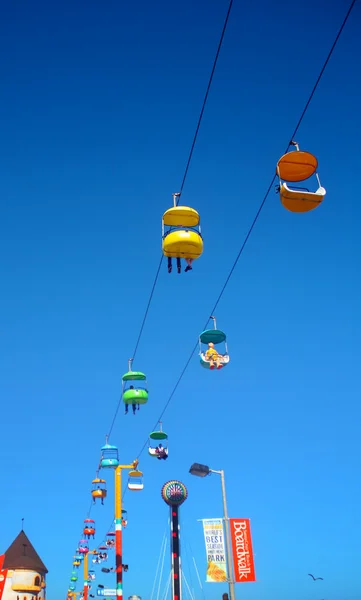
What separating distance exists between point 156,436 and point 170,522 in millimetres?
24606

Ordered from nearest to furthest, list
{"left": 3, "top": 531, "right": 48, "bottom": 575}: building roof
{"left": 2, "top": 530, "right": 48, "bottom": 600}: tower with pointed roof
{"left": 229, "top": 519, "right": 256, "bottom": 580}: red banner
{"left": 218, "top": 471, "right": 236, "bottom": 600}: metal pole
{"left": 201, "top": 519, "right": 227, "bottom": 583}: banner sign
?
{"left": 218, "top": 471, "right": 236, "bottom": 600}: metal pole → {"left": 229, "top": 519, "right": 256, "bottom": 580}: red banner → {"left": 201, "top": 519, "right": 227, "bottom": 583}: banner sign → {"left": 2, "top": 530, "right": 48, "bottom": 600}: tower with pointed roof → {"left": 3, "top": 531, "right": 48, "bottom": 575}: building roof

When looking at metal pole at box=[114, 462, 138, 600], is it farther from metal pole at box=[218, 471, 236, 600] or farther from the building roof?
metal pole at box=[218, 471, 236, 600]

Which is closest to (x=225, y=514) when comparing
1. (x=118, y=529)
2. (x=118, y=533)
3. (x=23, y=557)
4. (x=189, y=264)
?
(x=189, y=264)

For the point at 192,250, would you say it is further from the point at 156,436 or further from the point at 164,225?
the point at 156,436

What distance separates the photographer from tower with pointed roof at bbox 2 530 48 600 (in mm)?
32625

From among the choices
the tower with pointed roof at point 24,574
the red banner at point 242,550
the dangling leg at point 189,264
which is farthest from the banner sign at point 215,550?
the tower with pointed roof at point 24,574

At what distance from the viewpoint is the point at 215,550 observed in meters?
16.9

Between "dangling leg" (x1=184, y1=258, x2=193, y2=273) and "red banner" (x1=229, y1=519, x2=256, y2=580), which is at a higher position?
"dangling leg" (x1=184, y1=258, x2=193, y2=273)

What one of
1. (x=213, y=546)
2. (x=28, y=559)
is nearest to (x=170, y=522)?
(x=28, y=559)

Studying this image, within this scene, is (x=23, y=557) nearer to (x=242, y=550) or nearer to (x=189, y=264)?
(x=242, y=550)

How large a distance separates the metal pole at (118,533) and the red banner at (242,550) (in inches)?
592

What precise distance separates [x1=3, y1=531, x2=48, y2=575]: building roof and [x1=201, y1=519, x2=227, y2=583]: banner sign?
70.8 ft

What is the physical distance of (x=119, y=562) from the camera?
29.4m

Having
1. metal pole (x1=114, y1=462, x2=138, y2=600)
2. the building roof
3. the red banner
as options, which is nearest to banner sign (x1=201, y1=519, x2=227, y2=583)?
the red banner
